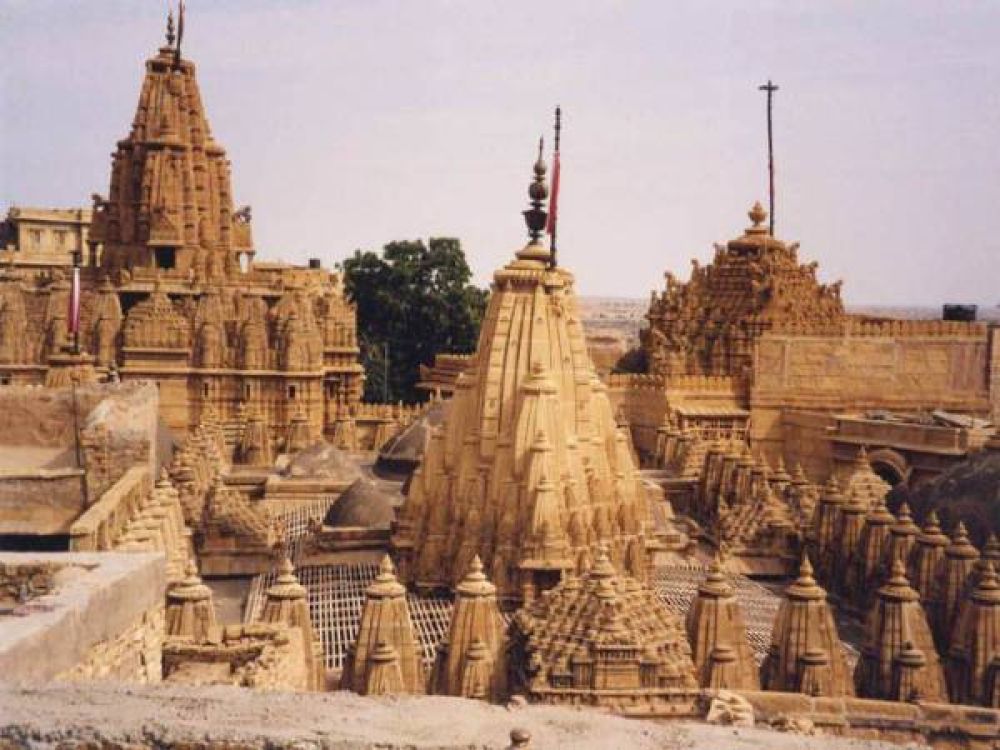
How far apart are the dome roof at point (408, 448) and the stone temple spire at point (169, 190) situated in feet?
43.5

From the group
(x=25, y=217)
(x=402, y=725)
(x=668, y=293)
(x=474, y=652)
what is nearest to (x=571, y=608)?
Answer: (x=474, y=652)

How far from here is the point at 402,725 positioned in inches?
175

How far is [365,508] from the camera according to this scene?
17375 millimetres

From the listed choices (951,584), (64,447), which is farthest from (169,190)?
(951,584)

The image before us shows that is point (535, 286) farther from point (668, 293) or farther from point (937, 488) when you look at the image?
point (668, 293)

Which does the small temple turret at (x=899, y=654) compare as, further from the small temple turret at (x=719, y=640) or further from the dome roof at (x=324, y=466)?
the dome roof at (x=324, y=466)

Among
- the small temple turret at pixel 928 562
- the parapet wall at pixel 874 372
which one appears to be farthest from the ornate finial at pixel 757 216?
the small temple turret at pixel 928 562

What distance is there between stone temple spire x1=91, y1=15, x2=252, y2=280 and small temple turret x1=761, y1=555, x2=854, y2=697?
25.4 m

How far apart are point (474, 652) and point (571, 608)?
0.95 metres

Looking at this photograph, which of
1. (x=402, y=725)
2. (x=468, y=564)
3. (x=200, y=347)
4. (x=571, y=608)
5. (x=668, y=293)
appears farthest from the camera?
(x=668, y=293)

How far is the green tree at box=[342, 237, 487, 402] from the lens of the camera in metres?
50.2

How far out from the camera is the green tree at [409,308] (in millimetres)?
50156

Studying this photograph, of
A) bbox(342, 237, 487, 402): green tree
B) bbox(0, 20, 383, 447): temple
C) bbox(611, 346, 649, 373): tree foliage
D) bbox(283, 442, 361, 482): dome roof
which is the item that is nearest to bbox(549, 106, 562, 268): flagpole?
bbox(283, 442, 361, 482): dome roof

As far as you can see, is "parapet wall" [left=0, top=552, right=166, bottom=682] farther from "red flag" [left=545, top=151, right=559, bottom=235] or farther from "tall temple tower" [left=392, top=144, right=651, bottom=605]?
"red flag" [left=545, top=151, right=559, bottom=235]
